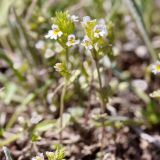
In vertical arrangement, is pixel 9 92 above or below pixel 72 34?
below

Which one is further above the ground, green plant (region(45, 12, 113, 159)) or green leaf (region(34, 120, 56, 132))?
green plant (region(45, 12, 113, 159))

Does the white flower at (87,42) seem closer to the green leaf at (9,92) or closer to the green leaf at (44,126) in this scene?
the green leaf at (44,126)

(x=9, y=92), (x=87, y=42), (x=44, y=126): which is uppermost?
(x=87, y=42)

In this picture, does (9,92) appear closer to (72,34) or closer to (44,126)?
(44,126)

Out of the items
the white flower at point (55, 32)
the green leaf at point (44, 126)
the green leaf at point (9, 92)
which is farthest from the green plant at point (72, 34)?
the green leaf at point (9, 92)

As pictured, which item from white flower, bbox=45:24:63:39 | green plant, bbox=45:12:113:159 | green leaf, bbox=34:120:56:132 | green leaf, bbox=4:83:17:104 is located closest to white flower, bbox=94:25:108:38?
green plant, bbox=45:12:113:159

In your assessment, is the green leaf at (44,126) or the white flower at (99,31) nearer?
the white flower at (99,31)

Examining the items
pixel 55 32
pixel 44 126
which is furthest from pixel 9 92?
pixel 55 32

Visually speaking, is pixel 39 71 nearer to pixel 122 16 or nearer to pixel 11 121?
pixel 11 121

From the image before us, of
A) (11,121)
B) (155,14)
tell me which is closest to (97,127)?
(11,121)

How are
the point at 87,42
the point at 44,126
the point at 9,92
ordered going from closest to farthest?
the point at 87,42
the point at 44,126
the point at 9,92

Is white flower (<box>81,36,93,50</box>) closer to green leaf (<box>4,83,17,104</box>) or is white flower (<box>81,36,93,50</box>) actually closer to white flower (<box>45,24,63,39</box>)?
white flower (<box>45,24,63,39</box>)

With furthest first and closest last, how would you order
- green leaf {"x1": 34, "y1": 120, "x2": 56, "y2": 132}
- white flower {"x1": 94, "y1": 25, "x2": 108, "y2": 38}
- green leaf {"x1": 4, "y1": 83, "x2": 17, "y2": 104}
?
1. green leaf {"x1": 4, "y1": 83, "x2": 17, "y2": 104}
2. green leaf {"x1": 34, "y1": 120, "x2": 56, "y2": 132}
3. white flower {"x1": 94, "y1": 25, "x2": 108, "y2": 38}
